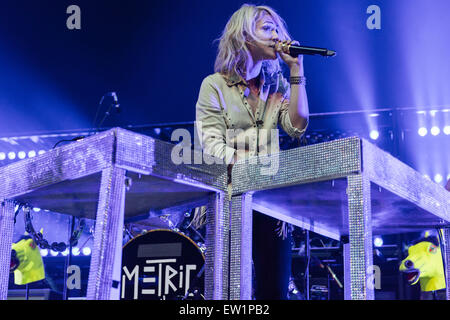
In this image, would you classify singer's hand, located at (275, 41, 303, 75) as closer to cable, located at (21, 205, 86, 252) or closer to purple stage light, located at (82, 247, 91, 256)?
cable, located at (21, 205, 86, 252)

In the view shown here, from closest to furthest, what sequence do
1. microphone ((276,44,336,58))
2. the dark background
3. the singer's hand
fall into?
microphone ((276,44,336,58)) → the singer's hand → the dark background

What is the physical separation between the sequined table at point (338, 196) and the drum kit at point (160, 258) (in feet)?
0.71

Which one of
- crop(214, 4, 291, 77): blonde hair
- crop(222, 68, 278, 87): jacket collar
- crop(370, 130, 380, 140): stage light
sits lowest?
crop(222, 68, 278, 87): jacket collar

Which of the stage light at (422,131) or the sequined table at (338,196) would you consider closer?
the sequined table at (338,196)

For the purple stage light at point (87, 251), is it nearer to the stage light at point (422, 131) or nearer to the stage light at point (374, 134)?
the stage light at point (374, 134)

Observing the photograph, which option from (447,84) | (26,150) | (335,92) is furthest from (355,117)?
(26,150)

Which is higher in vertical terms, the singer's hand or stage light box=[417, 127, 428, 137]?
stage light box=[417, 127, 428, 137]

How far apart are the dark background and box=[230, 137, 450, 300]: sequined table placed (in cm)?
215

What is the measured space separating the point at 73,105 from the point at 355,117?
1.81 meters

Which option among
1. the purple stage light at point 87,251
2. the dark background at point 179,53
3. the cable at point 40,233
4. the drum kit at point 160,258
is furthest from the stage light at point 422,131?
the cable at point 40,233

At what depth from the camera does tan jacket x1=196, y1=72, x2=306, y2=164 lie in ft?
4.45

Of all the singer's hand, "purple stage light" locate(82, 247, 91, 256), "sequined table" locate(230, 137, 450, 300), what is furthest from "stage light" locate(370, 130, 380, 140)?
the singer's hand

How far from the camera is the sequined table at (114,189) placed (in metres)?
0.96
